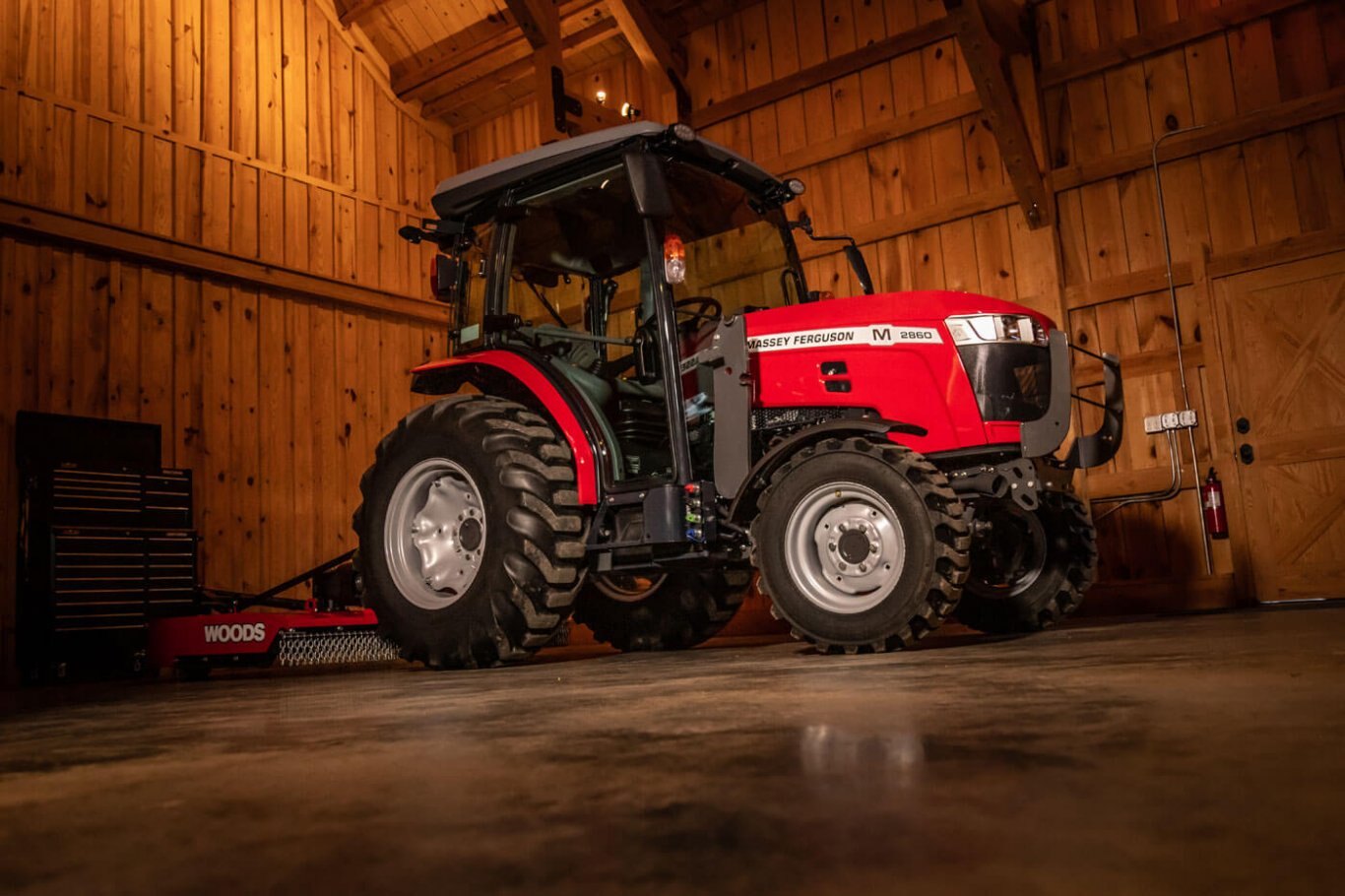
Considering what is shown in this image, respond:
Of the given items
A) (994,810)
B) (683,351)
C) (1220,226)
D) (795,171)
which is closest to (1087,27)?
(1220,226)

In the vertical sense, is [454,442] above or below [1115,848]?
above

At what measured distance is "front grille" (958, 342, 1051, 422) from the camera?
152 inches

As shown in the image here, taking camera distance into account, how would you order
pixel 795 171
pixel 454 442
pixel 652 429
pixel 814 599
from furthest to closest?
1. pixel 795 171
2. pixel 652 429
3. pixel 454 442
4. pixel 814 599

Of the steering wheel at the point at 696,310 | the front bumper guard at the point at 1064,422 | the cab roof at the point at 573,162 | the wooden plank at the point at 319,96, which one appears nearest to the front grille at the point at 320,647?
the cab roof at the point at 573,162

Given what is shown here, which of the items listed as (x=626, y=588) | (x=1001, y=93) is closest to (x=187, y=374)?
(x=626, y=588)

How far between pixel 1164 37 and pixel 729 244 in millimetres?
3999

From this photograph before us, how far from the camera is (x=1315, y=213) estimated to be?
6.14 m

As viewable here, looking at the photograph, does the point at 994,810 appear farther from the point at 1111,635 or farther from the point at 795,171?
the point at 795,171

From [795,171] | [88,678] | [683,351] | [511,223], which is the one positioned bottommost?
[88,678]

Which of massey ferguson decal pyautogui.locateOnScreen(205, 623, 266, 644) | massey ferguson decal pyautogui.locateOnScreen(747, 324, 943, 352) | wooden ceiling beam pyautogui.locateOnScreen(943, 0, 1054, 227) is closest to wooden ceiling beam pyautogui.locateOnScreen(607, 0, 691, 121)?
wooden ceiling beam pyautogui.locateOnScreen(943, 0, 1054, 227)

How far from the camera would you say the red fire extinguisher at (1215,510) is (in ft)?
20.2

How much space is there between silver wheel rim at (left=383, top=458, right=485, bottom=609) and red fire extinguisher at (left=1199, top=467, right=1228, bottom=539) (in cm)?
442

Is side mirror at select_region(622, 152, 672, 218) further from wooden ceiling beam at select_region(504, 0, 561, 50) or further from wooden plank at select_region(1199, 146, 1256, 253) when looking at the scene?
wooden plank at select_region(1199, 146, 1256, 253)

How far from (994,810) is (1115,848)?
15 centimetres
